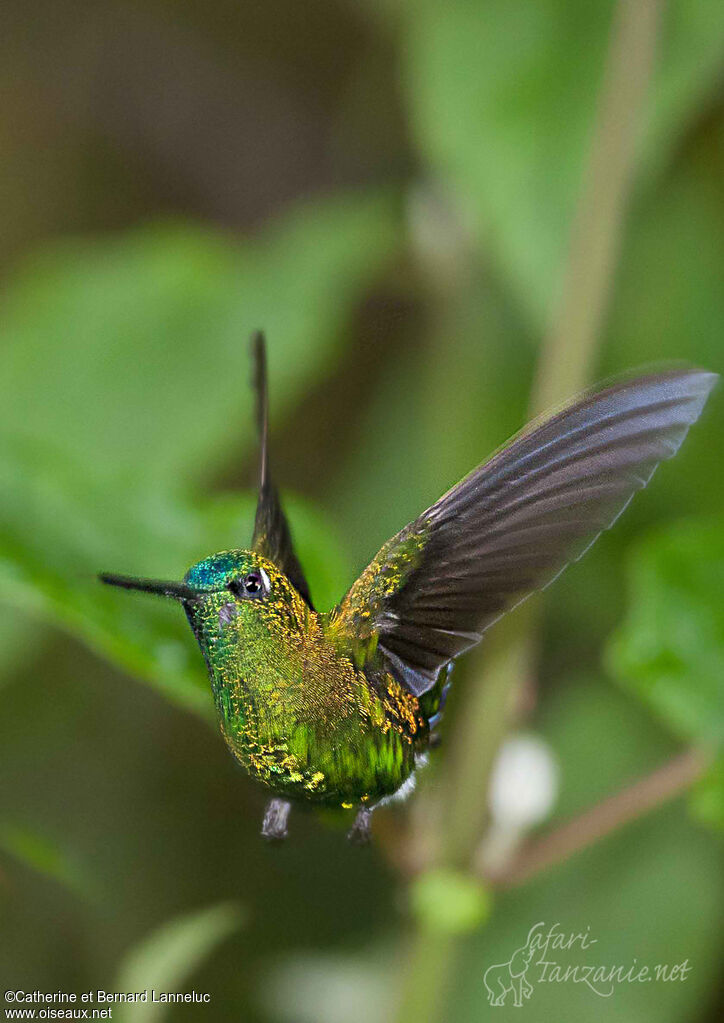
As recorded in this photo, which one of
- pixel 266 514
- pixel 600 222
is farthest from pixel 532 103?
pixel 266 514

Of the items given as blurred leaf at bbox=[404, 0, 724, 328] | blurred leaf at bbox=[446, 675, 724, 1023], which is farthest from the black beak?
blurred leaf at bbox=[446, 675, 724, 1023]

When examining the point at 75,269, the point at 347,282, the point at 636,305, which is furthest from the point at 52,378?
the point at 636,305

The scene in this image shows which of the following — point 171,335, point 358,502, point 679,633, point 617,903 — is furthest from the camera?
point 358,502

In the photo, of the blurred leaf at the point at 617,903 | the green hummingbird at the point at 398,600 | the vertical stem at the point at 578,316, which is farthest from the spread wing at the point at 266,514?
Result: the blurred leaf at the point at 617,903

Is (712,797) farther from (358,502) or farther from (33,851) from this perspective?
(358,502)

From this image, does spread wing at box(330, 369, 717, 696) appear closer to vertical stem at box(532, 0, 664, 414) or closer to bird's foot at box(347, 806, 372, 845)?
bird's foot at box(347, 806, 372, 845)

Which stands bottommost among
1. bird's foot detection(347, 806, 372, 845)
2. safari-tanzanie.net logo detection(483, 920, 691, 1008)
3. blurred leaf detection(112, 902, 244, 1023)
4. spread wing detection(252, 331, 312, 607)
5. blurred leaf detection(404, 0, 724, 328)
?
bird's foot detection(347, 806, 372, 845)

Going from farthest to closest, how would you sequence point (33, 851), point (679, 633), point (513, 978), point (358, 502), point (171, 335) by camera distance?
point (358, 502), point (171, 335), point (513, 978), point (679, 633), point (33, 851)
